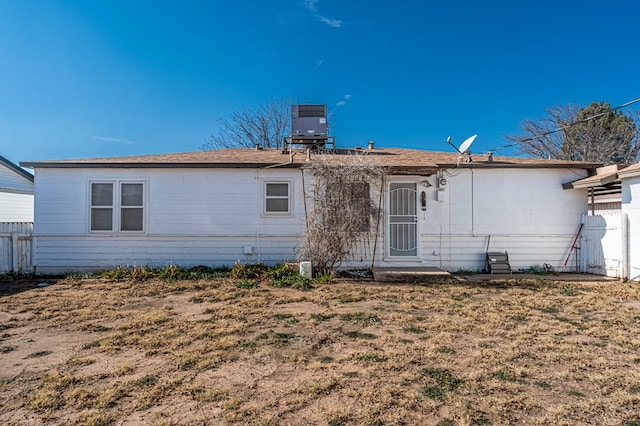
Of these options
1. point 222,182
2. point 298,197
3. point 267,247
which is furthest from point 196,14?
point 267,247

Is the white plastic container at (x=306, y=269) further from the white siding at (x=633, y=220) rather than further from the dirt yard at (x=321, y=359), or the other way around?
the white siding at (x=633, y=220)

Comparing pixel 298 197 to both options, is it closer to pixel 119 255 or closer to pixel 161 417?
pixel 119 255

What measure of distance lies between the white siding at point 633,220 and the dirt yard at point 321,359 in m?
1.93

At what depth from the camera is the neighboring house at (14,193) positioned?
15573mm

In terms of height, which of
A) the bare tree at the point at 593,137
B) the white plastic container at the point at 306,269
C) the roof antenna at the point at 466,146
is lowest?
the white plastic container at the point at 306,269

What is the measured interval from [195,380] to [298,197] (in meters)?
6.56

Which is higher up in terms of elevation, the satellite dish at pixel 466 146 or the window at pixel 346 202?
the satellite dish at pixel 466 146

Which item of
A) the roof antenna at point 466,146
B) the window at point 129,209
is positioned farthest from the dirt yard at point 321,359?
the roof antenna at point 466,146

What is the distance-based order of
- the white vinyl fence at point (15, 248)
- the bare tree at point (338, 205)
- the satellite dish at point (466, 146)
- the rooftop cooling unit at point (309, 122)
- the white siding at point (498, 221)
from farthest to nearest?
the rooftop cooling unit at point (309, 122), the satellite dish at point (466, 146), the white siding at point (498, 221), the white vinyl fence at point (15, 248), the bare tree at point (338, 205)

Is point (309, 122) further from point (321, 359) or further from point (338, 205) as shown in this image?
point (321, 359)

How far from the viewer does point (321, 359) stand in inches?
154

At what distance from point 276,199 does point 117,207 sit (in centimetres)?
422

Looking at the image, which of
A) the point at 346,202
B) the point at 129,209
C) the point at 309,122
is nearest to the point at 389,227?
the point at 346,202

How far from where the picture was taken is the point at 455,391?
315 cm
